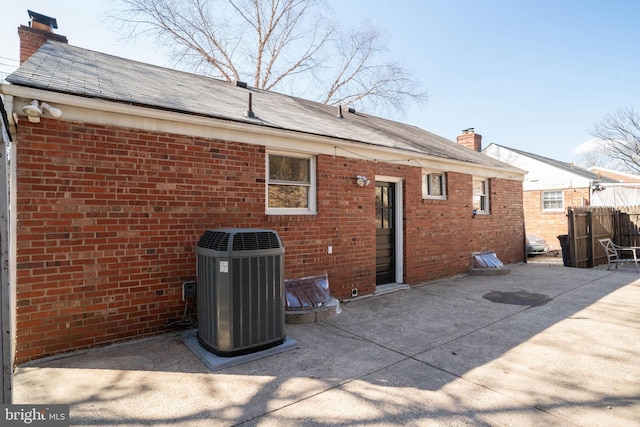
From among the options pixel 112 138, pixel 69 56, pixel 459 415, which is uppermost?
pixel 69 56

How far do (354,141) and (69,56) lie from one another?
17.4ft

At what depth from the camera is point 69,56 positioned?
593 cm

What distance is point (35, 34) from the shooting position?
6.98m

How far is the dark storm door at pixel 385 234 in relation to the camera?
7.34 meters

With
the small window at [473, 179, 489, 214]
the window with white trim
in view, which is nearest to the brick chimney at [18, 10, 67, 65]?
the window with white trim

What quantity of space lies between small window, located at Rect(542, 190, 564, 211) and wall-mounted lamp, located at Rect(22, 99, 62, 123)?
18.9 metres

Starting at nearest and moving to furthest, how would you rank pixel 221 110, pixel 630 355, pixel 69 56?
1. pixel 630 355
2. pixel 221 110
3. pixel 69 56

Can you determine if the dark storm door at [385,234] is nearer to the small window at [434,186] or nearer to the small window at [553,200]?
the small window at [434,186]

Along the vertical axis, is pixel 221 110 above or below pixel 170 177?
above

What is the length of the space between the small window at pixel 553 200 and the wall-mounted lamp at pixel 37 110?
18.9 metres

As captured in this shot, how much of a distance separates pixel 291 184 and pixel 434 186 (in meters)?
4.39

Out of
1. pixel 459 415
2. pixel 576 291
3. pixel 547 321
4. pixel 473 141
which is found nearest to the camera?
pixel 459 415

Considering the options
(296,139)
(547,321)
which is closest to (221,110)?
(296,139)

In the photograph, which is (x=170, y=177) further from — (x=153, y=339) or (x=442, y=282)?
(x=442, y=282)
